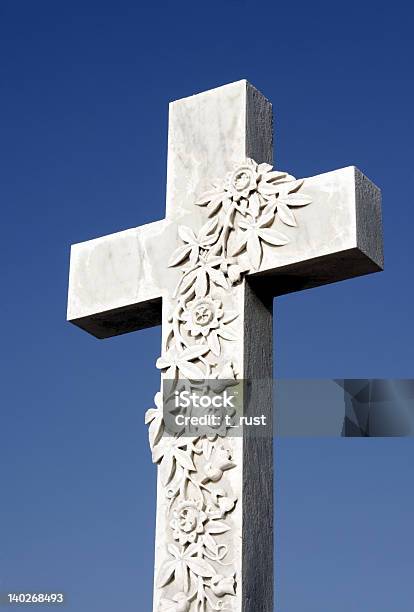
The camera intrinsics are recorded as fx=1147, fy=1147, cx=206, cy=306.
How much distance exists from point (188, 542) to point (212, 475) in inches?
11.9

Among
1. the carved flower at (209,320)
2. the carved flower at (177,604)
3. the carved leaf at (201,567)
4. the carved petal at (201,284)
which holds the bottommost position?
the carved flower at (177,604)

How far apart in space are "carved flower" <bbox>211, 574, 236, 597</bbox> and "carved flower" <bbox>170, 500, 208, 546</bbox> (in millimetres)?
219

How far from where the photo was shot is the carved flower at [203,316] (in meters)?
5.09

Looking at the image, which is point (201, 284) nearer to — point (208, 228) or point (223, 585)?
point (208, 228)

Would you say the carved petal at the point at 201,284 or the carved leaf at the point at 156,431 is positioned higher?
the carved petal at the point at 201,284

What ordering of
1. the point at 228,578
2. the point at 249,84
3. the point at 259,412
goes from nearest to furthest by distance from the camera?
1. the point at 228,578
2. the point at 259,412
3. the point at 249,84

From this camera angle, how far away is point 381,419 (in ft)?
17.0

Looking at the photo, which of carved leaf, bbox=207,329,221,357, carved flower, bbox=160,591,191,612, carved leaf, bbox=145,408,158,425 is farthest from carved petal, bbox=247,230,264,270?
carved flower, bbox=160,591,191,612

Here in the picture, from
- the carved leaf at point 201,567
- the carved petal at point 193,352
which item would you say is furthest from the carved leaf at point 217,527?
the carved petal at point 193,352

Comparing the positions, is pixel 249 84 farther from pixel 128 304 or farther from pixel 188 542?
pixel 188 542

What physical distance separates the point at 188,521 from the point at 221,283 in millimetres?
1059

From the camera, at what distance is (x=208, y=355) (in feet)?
16.6

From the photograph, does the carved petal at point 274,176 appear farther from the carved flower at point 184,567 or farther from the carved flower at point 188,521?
the carved flower at point 184,567

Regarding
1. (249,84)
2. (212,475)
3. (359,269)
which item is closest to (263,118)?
(249,84)
